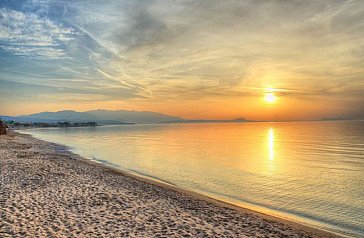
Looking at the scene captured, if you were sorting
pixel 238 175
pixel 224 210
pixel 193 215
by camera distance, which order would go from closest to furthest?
1. pixel 193 215
2. pixel 224 210
3. pixel 238 175

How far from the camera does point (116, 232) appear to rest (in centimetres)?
1217

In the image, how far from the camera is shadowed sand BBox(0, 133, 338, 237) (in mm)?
12359

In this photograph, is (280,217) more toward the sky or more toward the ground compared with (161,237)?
more toward the ground

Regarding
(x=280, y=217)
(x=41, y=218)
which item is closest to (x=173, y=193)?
(x=280, y=217)

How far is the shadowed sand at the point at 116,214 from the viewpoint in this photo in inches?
487

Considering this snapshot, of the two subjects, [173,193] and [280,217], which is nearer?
[280,217]

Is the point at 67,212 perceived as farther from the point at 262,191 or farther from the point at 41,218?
the point at 262,191

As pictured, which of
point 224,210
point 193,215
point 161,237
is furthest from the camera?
point 224,210

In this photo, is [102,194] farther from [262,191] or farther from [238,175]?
[238,175]

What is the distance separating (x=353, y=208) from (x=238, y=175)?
13.9 m

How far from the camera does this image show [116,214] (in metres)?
14.7

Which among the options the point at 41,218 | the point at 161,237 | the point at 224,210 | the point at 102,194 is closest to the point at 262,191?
the point at 224,210

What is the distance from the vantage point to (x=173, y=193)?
72.8 ft

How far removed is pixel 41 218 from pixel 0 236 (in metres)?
2.48
